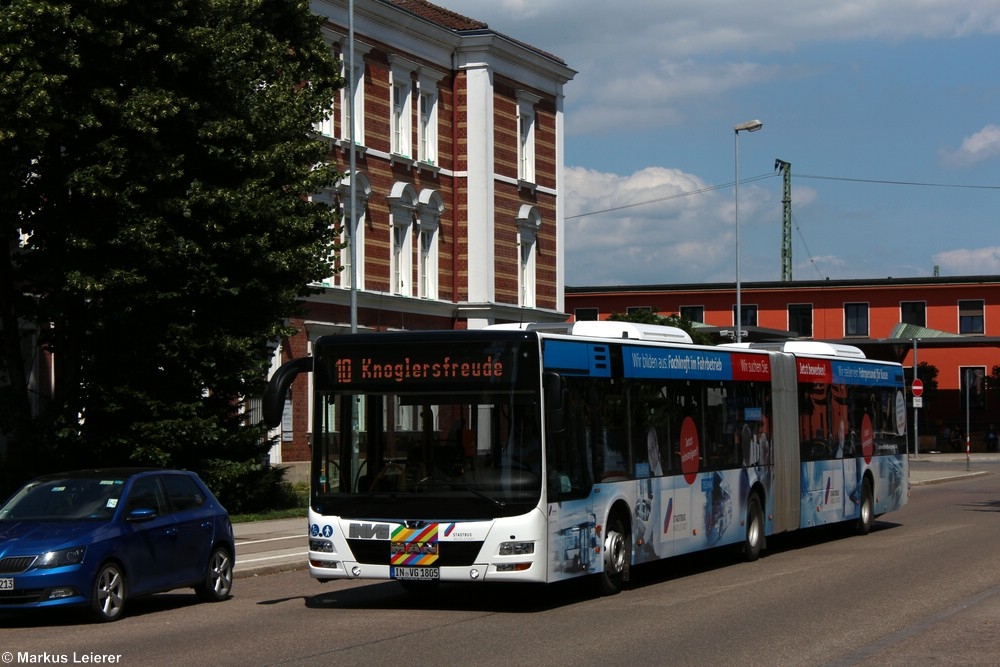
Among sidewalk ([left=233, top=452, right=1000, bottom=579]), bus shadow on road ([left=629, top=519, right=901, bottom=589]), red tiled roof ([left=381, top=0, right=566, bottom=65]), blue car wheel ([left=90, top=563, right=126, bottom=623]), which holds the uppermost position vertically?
red tiled roof ([left=381, top=0, right=566, bottom=65])

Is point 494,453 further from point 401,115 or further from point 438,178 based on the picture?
point 438,178

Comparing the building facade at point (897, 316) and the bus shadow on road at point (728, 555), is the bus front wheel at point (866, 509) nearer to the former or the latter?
the bus shadow on road at point (728, 555)

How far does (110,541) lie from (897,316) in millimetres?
76012

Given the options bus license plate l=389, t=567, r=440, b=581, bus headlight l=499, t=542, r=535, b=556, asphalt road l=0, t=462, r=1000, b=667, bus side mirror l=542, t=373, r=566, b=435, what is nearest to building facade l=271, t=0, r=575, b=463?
asphalt road l=0, t=462, r=1000, b=667

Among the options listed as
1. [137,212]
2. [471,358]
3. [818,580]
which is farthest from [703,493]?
[137,212]

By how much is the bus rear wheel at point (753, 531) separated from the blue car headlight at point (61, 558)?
9.87m

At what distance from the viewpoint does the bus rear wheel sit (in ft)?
67.4

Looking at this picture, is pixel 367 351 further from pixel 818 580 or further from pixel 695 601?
pixel 818 580

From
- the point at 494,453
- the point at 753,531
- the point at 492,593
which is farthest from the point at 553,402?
the point at 753,531

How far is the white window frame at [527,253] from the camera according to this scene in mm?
50438

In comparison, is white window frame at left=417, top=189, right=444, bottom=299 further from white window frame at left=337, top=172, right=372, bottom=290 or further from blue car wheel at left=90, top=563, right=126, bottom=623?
blue car wheel at left=90, top=563, right=126, bottom=623

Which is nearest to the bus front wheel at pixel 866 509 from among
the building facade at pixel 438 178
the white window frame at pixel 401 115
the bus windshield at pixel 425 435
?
the bus windshield at pixel 425 435

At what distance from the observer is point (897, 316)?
85.2 metres

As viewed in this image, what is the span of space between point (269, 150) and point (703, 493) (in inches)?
503
